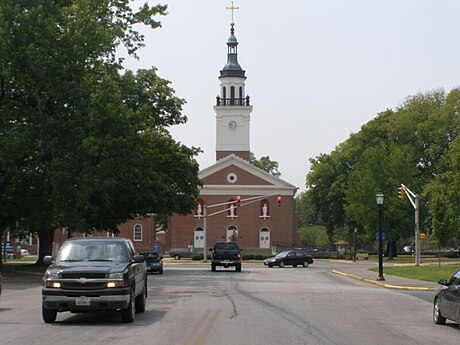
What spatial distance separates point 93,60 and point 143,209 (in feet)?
43.4

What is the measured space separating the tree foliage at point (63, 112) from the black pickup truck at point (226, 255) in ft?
28.7

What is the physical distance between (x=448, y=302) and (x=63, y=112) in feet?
87.5

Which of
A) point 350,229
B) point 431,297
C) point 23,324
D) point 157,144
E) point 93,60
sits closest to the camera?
point 23,324

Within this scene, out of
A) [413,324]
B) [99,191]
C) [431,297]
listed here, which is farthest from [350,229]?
[413,324]

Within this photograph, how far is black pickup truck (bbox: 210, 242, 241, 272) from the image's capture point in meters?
51.2

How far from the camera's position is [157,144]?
51.9 meters

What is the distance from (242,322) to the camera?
18.0 meters

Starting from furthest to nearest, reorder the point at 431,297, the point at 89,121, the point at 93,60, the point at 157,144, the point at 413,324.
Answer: the point at 157,144, the point at 93,60, the point at 89,121, the point at 431,297, the point at 413,324

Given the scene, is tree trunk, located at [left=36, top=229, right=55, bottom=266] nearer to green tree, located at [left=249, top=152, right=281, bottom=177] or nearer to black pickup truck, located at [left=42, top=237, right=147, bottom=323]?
black pickup truck, located at [left=42, top=237, right=147, bottom=323]

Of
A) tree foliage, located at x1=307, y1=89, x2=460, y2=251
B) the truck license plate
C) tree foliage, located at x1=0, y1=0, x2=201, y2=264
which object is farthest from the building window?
the truck license plate

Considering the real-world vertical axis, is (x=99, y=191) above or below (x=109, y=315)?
above

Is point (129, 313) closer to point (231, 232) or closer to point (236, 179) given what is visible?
point (236, 179)

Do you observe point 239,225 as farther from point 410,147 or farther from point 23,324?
point 23,324

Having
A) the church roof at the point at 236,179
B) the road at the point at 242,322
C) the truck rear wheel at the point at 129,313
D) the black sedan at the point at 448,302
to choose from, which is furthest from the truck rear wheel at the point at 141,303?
the church roof at the point at 236,179
